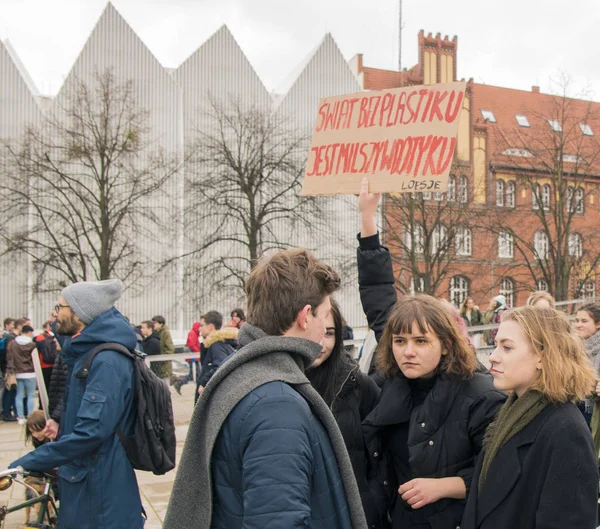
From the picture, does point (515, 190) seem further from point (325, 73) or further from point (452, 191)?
point (325, 73)

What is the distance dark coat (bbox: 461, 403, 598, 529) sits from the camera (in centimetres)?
238

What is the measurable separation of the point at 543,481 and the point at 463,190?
28.0 metres

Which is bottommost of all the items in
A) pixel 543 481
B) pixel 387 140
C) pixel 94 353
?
pixel 543 481

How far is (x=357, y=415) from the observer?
320 cm

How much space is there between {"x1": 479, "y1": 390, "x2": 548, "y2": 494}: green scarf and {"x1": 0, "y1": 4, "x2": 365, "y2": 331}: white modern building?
26.8 meters

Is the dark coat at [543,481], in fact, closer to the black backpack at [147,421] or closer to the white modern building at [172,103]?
the black backpack at [147,421]

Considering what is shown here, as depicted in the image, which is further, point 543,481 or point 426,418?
point 426,418

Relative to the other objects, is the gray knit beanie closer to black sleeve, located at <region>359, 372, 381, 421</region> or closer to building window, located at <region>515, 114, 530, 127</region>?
black sleeve, located at <region>359, 372, 381, 421</region>

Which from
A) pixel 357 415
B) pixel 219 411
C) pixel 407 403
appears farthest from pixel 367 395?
pixel 219 411

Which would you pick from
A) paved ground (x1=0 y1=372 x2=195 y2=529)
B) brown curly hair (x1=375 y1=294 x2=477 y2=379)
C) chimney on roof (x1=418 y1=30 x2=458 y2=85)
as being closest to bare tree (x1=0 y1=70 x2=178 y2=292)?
paved ground (x1=0 y1=372 x2=195 y2=529)

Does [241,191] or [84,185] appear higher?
[84,185]

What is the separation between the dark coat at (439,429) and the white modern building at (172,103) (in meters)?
26.4

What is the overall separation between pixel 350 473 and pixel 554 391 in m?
0.93

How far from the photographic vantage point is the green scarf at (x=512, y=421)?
255 centimetres
